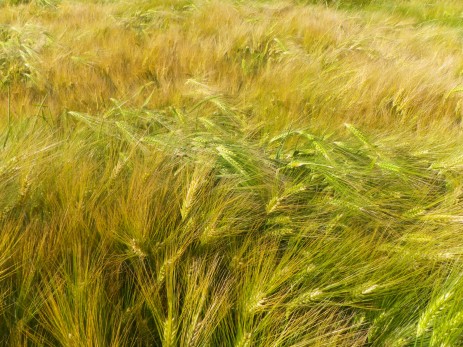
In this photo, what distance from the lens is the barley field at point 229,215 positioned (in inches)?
28.5

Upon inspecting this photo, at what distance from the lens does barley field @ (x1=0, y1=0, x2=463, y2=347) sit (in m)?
0.72

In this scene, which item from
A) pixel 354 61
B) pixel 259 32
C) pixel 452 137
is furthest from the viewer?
pixel 259 32

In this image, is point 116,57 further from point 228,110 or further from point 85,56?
point 228,110

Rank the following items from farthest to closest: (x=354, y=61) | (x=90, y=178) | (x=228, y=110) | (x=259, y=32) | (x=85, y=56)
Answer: (x=259, y=32), (x=354, y=61), (x=85, y=56), (x=228, y=110), (x=90, y=178)

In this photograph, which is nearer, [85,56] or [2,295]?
[2,295]

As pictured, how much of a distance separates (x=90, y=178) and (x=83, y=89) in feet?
3.36

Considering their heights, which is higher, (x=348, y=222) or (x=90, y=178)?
(x=90, y=178)

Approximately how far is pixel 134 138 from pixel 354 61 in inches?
71.5

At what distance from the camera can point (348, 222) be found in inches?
40.0

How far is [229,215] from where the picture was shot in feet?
3.10

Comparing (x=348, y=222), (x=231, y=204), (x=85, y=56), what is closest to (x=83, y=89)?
(x=85, y=56)

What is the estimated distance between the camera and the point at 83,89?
1.82 metres

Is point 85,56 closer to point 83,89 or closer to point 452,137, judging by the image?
point 83,89

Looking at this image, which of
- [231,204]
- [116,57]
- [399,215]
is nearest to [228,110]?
[231,204]
